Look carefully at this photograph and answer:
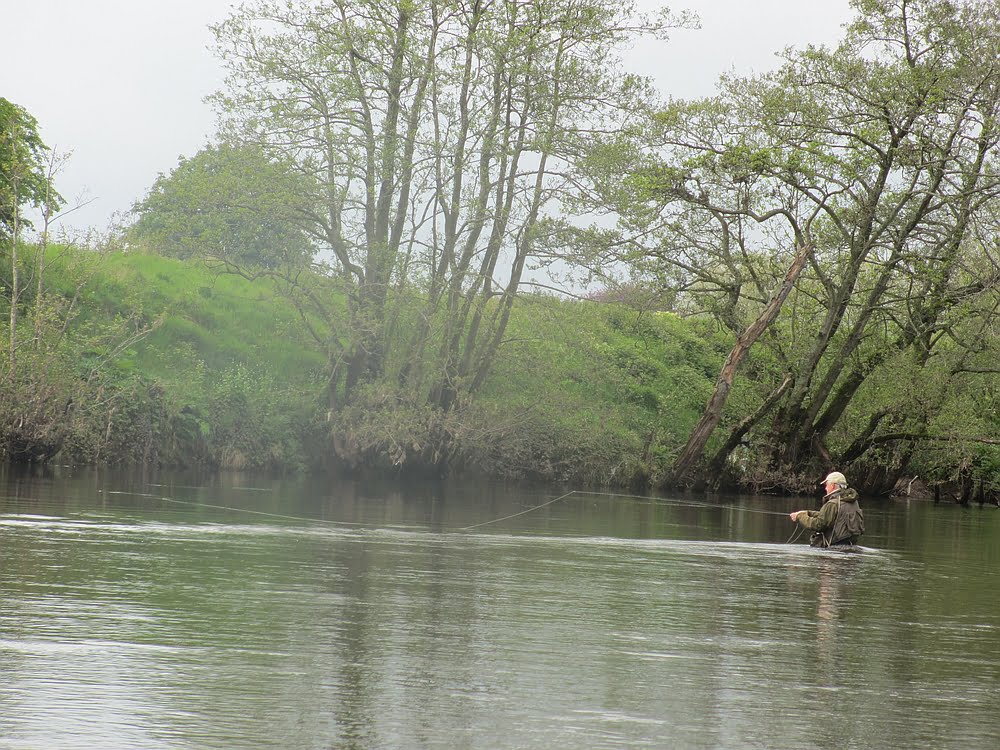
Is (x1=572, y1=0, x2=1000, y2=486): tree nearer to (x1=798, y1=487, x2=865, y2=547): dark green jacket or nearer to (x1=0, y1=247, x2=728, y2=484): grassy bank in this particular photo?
(x1=0, y1=247, x2=728, y2=484): grassy bank

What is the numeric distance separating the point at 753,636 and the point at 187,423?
30070 millimetres

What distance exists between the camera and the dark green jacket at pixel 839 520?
20141 millimetres

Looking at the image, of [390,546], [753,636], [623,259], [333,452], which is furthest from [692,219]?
[753,636]

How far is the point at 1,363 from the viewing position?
30844 millimetres

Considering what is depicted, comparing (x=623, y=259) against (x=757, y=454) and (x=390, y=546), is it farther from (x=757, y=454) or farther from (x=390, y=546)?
(x=390, y=546)

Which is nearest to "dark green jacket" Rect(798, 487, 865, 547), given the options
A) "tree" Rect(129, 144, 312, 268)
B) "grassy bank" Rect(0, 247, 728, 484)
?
"grassy bank" Rect(0, 247, 728, 484)

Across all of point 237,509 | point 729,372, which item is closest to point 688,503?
point 729,372

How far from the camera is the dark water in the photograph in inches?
260

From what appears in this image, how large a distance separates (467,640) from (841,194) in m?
31.1

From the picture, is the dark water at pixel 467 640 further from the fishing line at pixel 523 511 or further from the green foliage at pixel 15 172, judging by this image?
the green foliage at pixel 15 172

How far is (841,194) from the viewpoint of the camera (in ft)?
124

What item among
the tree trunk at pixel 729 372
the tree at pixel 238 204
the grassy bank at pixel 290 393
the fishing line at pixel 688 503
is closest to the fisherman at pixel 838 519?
the fishing line at pixel 688 503

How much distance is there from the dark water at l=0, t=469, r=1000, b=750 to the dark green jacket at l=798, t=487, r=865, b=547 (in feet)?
3.14

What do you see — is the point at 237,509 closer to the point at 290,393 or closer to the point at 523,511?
the point at 523,511
